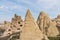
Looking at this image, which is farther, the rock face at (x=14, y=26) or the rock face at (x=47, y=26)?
the rock face at (x=14, y=26)

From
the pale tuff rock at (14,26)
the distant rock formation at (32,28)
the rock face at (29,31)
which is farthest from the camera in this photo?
the pale tuff rock at (14,26)

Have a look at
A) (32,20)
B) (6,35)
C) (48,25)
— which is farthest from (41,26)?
(32,20)

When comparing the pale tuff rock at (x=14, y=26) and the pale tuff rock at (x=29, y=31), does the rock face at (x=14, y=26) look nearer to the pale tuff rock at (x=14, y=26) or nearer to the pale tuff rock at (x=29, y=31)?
the pale tuff rock at (x=14, y=26)


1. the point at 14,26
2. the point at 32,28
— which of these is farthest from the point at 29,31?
the point at 14,26

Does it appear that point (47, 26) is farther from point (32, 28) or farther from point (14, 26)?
point (32, 28)

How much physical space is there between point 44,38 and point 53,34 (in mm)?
11191

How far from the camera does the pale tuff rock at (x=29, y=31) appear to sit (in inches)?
1053

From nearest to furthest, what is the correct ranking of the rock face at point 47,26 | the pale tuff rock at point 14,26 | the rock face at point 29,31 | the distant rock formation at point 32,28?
the rock face at point 29,31, the distant rock formation at point 32,28, the rock face at point 47,26, the pale tuff rock at point 14,26

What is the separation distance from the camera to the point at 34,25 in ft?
89.5

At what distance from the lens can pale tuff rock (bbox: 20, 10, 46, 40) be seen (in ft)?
87.8

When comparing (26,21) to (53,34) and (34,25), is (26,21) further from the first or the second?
(53,34)

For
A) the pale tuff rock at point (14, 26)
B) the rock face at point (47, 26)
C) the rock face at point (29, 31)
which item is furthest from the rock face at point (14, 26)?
the rock face at point (29, 31)

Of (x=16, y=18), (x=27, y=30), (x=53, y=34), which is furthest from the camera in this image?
(x=16, y=18)

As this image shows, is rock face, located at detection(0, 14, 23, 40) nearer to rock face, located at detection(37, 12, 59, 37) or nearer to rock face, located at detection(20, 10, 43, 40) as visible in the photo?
rock face, located at detection(37, 12, 59, 37)
